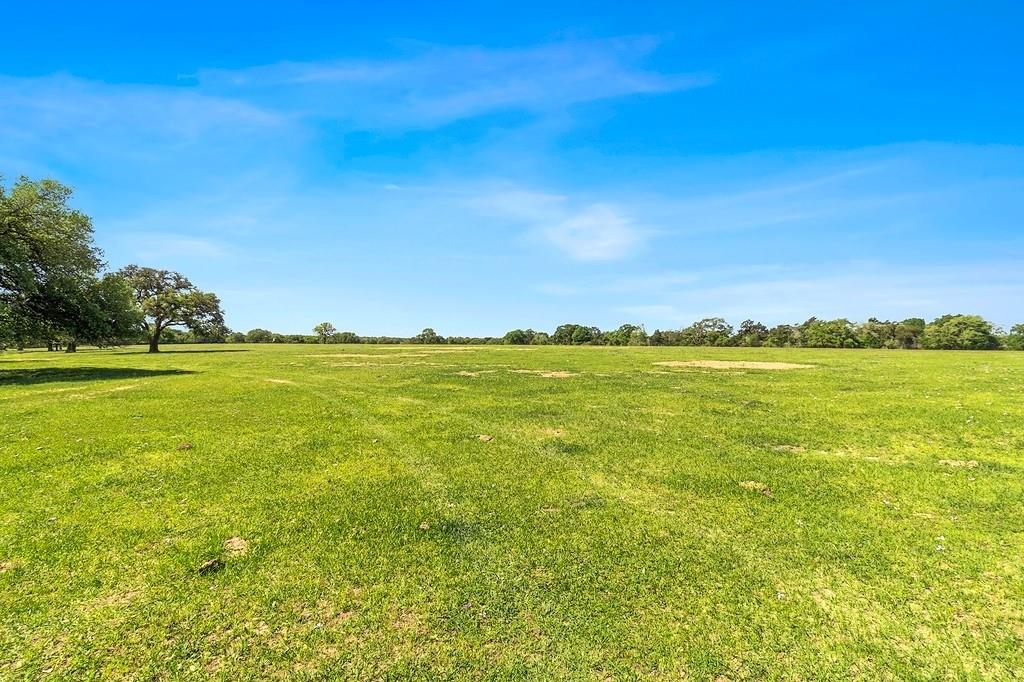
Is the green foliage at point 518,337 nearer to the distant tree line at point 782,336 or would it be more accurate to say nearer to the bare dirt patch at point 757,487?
the distant tree line at point 782,336

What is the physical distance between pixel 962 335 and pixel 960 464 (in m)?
121

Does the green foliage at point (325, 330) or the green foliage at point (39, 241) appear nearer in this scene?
the green foliage at point (39, 241)

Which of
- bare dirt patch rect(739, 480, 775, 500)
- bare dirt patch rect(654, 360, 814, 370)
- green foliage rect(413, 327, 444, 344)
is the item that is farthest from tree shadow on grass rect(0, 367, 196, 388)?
green foliage rect(413, 327, 444, 344)

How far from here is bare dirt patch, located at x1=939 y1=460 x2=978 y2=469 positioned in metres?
10.0

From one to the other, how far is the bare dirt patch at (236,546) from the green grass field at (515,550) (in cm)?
4

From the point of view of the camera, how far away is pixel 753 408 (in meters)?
17.1

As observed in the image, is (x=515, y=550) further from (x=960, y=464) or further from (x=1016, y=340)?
(x=1016, y=340)

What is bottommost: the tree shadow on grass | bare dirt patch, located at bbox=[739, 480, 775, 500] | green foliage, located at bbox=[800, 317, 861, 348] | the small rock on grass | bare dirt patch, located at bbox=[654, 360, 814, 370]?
the small rock on grass

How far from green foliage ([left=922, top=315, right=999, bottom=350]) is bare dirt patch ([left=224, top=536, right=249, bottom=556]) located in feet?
431

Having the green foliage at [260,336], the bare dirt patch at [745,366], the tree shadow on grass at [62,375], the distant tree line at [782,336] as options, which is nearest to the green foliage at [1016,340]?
the distant tree line at [782,336]

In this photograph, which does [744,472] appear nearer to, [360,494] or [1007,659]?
[1007,659]

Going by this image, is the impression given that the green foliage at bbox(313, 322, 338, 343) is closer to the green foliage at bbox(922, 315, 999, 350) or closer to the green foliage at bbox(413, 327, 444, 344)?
the green foliage at bbox(413, 327, 444, 344)

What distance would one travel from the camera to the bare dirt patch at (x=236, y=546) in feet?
21.5

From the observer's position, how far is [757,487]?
29.6 feet
